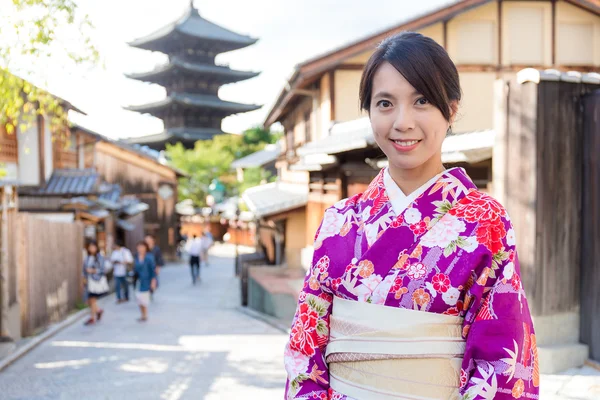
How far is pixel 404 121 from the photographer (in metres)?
1.69

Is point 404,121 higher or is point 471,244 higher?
point 404,121

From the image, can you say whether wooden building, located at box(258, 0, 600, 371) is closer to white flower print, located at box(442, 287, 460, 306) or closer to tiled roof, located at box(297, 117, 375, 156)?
tiled roof, located at box(297, 117, 375, 156)

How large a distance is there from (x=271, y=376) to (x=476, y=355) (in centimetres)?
551

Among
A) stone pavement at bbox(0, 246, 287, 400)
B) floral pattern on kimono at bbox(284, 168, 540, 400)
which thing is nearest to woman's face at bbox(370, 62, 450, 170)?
floral pattern on kimono at bbox(284, 168, 540, 400)

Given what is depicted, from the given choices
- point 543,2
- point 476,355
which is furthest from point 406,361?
point 543,2

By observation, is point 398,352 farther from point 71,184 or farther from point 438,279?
point 71,184

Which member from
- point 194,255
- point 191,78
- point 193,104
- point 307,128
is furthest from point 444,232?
point 191,78

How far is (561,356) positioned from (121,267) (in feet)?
35.4

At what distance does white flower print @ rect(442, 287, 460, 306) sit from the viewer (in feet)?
5.33

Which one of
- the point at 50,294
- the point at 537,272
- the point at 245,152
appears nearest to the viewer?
the point at 537,272

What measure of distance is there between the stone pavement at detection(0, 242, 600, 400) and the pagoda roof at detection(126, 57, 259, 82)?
30.4m

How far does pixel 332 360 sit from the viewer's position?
1833mm

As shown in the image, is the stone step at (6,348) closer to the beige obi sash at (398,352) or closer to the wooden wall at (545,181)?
the wooden wall at (545,181)

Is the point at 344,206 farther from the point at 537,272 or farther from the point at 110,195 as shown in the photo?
the point at 110,195
